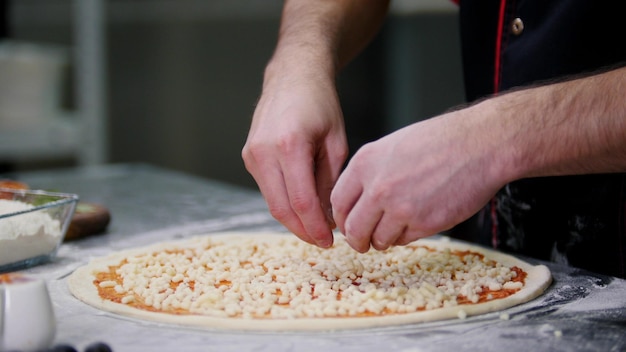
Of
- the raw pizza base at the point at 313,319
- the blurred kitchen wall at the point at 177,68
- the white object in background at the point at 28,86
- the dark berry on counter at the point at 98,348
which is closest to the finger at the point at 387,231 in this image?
the raw pizza base at the point at 313,319

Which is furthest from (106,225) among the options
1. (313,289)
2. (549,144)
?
(549,144)

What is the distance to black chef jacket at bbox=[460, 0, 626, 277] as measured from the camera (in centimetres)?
133

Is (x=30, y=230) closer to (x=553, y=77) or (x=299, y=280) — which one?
(x=299, y=280)

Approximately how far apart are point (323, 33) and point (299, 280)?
23.7 inches

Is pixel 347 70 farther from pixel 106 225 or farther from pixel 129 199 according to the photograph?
pixel 106 225

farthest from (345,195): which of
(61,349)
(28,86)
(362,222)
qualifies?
(28,86)

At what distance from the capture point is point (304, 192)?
3.93 feet

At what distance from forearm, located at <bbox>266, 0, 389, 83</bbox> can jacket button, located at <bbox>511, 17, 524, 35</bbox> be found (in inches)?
13.7

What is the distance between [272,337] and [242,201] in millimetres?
1111

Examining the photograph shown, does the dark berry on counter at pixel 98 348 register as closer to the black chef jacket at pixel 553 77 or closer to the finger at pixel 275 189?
the finger at pixel 275 189

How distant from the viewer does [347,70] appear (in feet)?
13.4

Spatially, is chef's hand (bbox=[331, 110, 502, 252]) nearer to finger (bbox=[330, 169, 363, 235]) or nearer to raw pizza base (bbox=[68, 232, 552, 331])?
finger (bbox=[330, 169, 363, 235])

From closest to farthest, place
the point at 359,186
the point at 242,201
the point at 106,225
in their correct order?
the point at 359,186, the point at 106,225, the point at 242,201

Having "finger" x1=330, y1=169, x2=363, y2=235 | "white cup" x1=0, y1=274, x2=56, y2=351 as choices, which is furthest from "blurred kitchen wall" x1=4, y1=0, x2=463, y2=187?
"white cup" x1=0, y1=274, x2=56, y2=351
